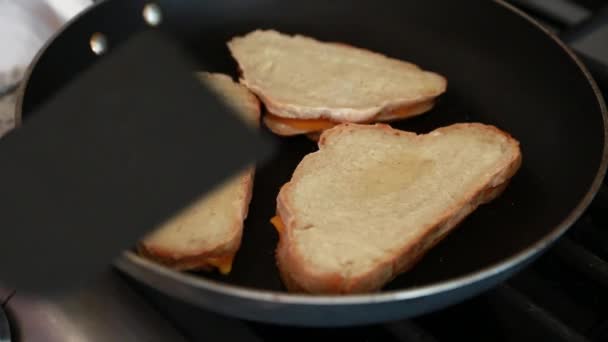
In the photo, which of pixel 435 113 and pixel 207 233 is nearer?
pixel 207 233

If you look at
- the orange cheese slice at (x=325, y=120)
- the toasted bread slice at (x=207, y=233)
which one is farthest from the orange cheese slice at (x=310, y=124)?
the toasted bread slice at (x=207, y=233)

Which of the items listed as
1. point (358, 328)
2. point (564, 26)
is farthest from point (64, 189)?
point (564, 26)

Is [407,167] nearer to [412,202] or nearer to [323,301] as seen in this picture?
[412,202]

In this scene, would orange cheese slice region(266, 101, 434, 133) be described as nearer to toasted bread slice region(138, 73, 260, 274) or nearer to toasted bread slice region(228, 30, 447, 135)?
toasted bread slice region(228, 30, 447, 135)

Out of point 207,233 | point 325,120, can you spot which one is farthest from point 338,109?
point 207,233

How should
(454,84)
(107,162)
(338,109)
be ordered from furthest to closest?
(454,84), (338,109), (107,162)

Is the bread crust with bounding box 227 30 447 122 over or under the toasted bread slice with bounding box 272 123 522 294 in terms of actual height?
over

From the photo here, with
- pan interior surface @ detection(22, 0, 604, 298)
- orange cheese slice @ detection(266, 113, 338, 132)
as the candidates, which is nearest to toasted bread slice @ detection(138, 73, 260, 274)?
pan interior surface @ detection(22, 0, 604, 298)

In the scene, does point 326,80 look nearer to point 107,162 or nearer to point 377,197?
point 377,197
